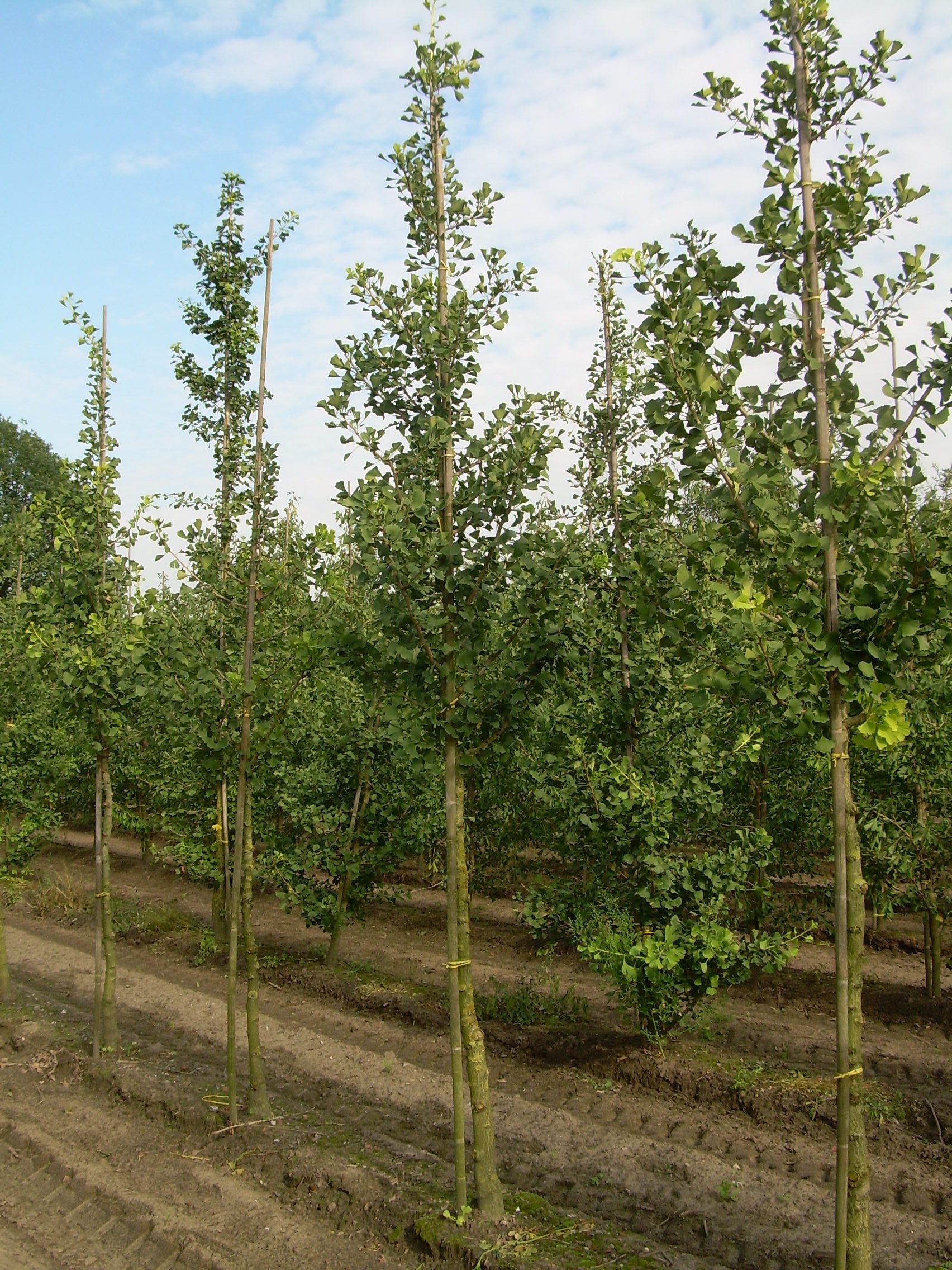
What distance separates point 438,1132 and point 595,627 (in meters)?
4.17

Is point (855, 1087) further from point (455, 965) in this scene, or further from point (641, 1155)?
point (641, 1155)

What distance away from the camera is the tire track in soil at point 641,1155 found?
563cm

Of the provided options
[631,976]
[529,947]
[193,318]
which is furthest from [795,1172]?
[193,318]

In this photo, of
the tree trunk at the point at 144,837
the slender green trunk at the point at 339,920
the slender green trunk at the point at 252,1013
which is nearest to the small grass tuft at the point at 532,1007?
the slender green trunk at the point at 339,920

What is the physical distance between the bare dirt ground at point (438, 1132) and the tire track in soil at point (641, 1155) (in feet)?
0.07

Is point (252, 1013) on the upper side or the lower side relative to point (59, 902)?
upper

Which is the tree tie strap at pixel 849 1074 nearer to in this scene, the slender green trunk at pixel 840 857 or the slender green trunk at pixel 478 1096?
the slender green trunk at pixel 840 857

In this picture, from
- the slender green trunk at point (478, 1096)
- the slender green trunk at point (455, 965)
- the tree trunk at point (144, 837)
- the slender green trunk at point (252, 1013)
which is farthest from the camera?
the tree trunk at point (144, 837)

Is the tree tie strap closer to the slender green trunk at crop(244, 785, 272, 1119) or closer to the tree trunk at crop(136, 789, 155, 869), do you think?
the slender green trunk at crop(244, 785, 272, 1119)

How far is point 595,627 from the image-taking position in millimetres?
7648

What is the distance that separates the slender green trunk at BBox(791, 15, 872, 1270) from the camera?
12.9 ft

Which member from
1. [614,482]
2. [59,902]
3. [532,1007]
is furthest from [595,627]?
[59,902]

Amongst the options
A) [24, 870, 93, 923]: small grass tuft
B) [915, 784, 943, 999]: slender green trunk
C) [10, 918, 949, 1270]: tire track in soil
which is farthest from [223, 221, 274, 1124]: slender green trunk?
[24, 870, 93, 923]: small grass tuft

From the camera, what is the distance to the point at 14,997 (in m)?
11.4
